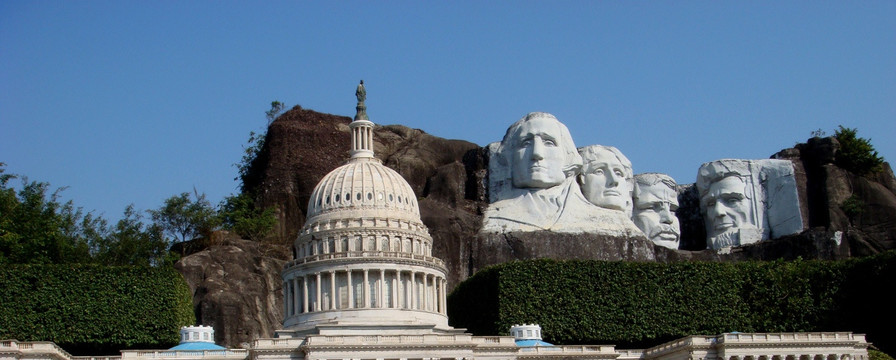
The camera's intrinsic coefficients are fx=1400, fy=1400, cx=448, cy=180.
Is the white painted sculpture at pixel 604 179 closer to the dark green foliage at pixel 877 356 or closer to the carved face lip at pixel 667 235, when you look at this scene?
the carved face lip at pixel 667 235

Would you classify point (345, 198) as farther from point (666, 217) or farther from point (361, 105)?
point (666, 217)

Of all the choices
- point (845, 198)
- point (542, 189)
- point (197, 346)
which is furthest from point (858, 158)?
point (197, 346)

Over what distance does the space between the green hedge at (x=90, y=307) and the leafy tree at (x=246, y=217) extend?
91.7 feet

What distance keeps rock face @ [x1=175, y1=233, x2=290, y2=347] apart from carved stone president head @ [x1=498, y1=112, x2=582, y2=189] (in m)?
31.3

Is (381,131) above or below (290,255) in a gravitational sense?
above

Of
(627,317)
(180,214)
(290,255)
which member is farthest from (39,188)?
(627,317)

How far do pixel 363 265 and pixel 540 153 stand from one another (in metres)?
36.3

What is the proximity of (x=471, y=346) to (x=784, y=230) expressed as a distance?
62.4 m

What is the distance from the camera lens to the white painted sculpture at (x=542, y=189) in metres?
149

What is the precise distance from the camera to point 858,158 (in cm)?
15800

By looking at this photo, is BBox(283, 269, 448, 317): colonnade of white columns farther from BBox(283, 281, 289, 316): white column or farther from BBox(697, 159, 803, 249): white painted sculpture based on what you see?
BBox(697, 159, 803, 249): white painted sculpture

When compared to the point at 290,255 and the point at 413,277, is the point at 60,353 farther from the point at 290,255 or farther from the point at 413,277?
the point at 290,255

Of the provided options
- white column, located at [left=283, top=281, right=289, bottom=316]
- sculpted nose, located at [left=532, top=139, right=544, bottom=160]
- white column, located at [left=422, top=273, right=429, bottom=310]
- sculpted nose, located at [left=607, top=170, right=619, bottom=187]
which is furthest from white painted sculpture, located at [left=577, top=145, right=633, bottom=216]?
white column, located at [left=283, top=281, right=289, bottom=316]

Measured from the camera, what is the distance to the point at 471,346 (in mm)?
107250
